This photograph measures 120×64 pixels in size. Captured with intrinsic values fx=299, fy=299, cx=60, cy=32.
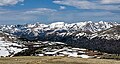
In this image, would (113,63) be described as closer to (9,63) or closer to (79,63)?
(79,63)

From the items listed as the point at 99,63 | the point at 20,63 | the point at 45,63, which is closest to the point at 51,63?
the point at 45,63

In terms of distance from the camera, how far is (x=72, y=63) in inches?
2515

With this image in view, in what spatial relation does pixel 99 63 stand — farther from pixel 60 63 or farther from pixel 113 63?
pixel 60 63

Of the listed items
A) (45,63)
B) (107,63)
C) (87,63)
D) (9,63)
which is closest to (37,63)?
(45,63)

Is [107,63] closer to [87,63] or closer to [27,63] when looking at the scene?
[87,63]

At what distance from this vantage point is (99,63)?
64.4 meters


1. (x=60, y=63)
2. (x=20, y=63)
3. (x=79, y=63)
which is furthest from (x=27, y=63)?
(x=79, y=63)

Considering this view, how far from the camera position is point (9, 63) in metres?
61.0

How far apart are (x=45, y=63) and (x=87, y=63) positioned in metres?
9.32

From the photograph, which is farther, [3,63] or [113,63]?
[113,63]

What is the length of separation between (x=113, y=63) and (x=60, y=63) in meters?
11.7

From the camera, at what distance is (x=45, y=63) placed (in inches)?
2436

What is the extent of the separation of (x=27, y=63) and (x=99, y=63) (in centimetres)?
1547

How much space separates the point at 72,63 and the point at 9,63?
13298mm
